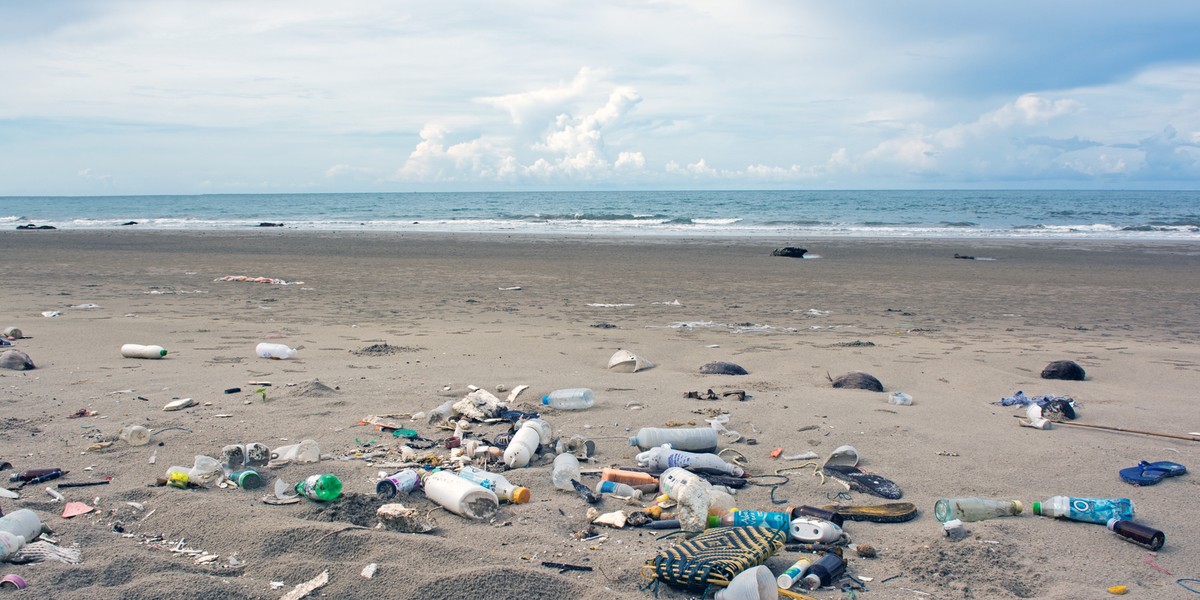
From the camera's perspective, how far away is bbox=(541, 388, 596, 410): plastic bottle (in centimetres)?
514

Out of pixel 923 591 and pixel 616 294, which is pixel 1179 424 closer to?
pixel 923 591

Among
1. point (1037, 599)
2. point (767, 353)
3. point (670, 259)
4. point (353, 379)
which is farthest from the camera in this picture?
point (670, 259)

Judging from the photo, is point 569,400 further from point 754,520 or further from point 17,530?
point 17,530

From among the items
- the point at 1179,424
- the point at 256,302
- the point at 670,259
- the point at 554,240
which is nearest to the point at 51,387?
the point at 256,302

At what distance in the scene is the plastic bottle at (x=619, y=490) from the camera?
3.54 m

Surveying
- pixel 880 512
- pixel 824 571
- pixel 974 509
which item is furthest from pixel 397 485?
pixel 974 509

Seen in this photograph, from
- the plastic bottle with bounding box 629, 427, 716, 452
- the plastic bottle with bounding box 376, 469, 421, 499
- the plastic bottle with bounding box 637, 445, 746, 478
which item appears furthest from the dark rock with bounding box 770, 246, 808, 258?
the plastic bottle with bounding box 376, 469, 421, 499

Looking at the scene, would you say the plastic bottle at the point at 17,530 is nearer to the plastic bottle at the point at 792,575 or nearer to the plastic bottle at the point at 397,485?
the plastic bottle at the point at 397,485

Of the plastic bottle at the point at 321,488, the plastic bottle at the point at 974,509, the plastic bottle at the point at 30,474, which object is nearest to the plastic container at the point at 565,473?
the plastic bottle at the point at 321,488

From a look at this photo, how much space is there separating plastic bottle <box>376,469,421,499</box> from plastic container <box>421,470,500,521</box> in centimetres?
11

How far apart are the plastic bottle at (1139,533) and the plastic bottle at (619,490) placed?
2.00 meters

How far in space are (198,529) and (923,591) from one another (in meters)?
2.77

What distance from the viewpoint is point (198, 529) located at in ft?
9.84

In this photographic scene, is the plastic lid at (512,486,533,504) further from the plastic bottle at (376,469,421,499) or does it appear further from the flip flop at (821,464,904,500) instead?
the flip flop at (821,464,904,500)
